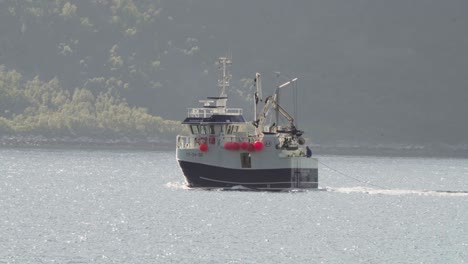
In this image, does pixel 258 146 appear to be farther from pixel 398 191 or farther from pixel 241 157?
pixel 398 191

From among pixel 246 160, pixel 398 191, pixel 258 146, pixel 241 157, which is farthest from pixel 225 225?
pixel 398 191

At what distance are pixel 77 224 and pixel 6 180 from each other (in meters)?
64.5

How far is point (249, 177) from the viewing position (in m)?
155

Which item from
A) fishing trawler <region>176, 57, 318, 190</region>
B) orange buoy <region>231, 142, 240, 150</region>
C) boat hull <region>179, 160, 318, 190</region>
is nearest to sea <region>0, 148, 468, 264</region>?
boat hull <region>179, 160, 318, 190</region>

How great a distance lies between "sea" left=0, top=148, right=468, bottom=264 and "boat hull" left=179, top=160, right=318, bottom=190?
1075mm

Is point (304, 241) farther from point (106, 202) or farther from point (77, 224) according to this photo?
point (106, 202)

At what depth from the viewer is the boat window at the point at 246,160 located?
15338 centimetres

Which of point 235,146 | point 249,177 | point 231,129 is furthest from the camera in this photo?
point 231,129

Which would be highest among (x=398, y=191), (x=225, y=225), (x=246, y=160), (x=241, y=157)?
(x=241, y=157)

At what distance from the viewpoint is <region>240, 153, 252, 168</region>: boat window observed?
153 m

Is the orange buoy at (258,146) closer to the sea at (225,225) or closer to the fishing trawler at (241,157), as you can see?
the fishing trawler at (241,157)

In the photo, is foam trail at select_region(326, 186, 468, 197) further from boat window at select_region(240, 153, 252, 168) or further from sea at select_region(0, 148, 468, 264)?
boat window at select_region(240, 153, 252, 168)

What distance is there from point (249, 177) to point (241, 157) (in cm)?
269

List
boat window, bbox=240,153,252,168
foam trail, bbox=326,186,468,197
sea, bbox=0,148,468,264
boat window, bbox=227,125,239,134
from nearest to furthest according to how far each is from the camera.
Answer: sea, bbox=0,148,468,264 → boat window, bbox=240,153,252,168 → boat window, bbox=227,125,239,134 → foam trail, bbox=326,186,468,197
